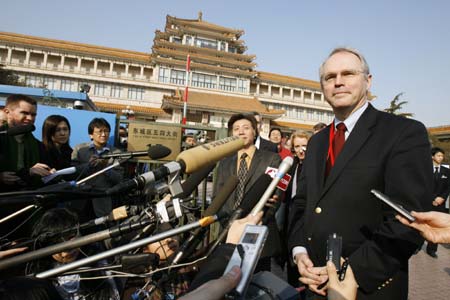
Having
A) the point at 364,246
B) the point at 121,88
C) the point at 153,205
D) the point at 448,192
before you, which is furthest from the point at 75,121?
the point at 121,88

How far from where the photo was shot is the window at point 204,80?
40062 millimetres

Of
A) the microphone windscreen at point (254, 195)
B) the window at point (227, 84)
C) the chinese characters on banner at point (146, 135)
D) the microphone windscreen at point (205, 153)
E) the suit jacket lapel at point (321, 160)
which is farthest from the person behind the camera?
the window at point (227, 84)

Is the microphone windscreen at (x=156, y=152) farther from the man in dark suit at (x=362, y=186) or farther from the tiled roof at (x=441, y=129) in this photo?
the tiled roof at (x=441, y=129)

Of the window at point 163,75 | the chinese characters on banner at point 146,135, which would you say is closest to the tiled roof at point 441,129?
the window at point 163,75

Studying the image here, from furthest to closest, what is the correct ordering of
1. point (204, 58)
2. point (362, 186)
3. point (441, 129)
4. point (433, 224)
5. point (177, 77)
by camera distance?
point (204, 58) → point (177, 77) → point (441, 129) → point (362, 186) → point (433, 224)

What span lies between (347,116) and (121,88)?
4121cm

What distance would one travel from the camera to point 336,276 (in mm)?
1266

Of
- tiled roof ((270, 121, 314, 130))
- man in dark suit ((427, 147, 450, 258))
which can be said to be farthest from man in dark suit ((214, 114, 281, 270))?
tiled roof ((270, 121, 314, 130))

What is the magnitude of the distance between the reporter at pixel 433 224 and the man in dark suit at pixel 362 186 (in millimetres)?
193

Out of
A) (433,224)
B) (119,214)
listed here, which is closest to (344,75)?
(433,224)

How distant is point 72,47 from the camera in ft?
130

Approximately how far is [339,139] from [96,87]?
4181 centimetres

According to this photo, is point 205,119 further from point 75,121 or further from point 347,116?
point 347,116

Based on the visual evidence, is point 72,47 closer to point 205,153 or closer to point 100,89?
point 100,89
